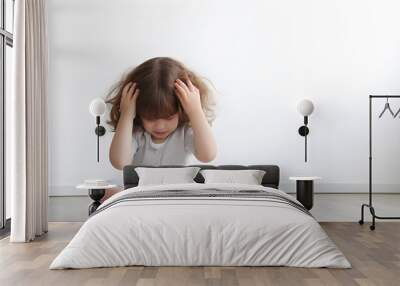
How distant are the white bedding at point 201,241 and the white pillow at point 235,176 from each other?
218 centimetres

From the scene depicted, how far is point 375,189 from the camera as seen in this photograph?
311 inches

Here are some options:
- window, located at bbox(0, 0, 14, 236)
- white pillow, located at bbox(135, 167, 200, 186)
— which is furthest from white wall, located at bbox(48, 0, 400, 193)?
window, located at bbox(0, 0, 14, 236)

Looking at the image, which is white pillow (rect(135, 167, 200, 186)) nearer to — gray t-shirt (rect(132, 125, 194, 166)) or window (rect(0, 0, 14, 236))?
gray t-shirt (rect(132, 125, 194, 166))

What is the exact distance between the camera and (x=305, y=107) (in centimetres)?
777

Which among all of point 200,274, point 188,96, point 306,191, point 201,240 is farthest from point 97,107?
point 200,274

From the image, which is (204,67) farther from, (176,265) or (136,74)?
(176,265)

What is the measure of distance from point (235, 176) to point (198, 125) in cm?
89

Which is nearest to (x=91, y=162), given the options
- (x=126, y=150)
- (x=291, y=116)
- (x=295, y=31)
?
(x=126, y=150)

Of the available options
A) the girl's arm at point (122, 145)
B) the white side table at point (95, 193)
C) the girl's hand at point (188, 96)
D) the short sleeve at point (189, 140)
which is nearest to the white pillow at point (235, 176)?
the short sleeve at point (189, 140)

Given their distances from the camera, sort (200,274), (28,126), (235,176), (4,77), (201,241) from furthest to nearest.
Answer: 1. (235,176)
2. (4,77)
3. (28,126)
4. (201,241)
5. (200,274)

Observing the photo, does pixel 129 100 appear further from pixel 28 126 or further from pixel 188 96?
pixel 28 126

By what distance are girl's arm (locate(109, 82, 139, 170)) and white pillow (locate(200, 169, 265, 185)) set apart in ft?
3.63

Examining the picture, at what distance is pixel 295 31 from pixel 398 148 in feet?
6.67

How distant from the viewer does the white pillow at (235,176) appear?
Result: 7461 mm
